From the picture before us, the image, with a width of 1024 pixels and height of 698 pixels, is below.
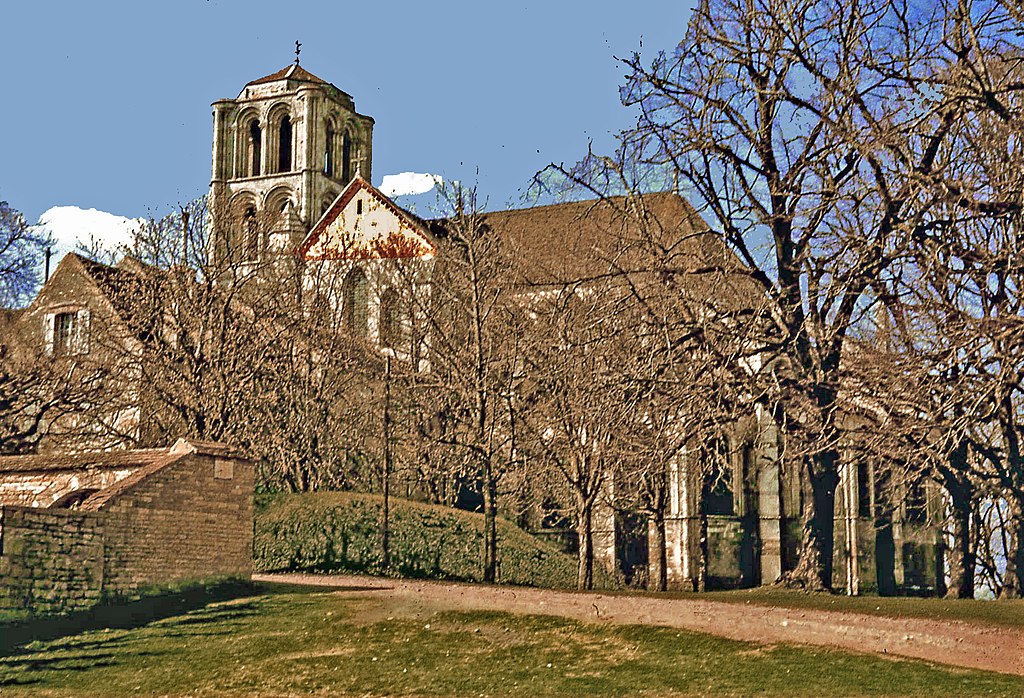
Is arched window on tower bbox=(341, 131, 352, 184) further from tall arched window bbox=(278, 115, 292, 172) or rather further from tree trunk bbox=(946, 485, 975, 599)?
tree trunk bbox=(946, 485, 975, 599)

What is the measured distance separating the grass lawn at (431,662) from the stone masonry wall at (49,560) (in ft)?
2.62

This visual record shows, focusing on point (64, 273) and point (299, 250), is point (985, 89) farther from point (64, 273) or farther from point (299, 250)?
point (64, 273)

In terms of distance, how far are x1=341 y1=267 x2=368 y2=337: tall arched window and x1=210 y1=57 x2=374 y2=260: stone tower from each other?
2711 centimetres

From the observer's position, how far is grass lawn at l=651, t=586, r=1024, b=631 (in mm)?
17422

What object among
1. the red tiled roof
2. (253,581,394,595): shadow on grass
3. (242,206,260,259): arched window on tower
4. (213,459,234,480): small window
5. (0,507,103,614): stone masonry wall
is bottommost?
(253,581,394,595): shadow on grass

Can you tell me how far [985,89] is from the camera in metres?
17.5

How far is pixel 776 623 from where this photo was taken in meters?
16.9

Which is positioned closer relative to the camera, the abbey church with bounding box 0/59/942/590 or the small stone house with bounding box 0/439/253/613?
the small stone house with bounding box 0/439/253/613

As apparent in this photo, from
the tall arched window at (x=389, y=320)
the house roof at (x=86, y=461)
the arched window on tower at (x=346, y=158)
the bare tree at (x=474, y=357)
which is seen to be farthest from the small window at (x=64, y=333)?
the arched window on tower at (x=346, y=158)

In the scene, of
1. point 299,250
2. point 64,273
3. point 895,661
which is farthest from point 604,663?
point 64,273

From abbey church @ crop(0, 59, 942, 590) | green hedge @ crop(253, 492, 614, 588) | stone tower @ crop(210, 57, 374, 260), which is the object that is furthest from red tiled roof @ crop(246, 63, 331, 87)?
green hedge @ crop(253, 492, 614, 588)

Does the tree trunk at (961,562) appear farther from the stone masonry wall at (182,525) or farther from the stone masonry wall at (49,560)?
the stone masonry wall at (49,560)

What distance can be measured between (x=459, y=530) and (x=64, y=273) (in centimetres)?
2271

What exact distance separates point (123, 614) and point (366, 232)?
37.6 m
